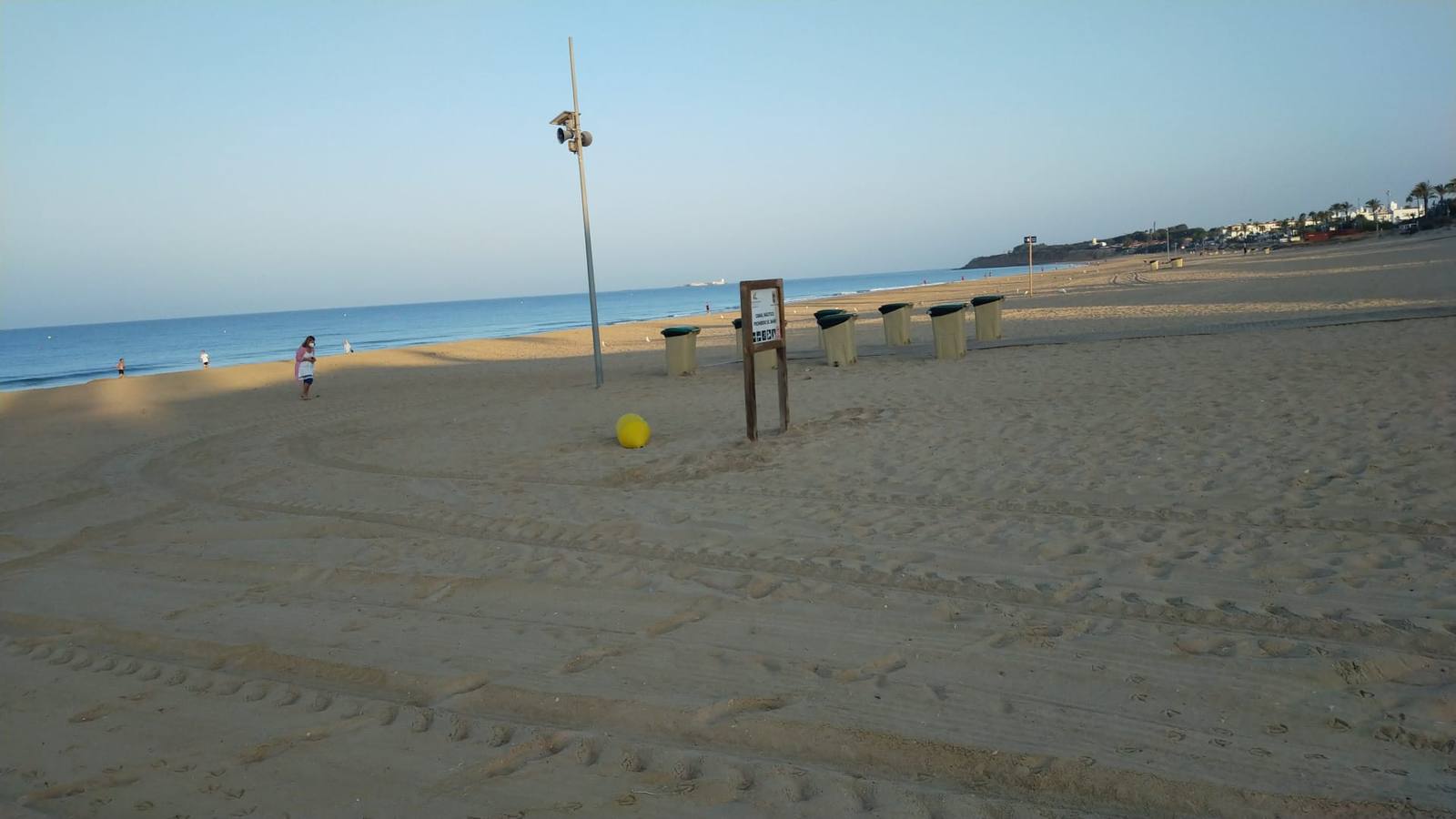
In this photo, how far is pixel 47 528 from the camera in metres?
7.79

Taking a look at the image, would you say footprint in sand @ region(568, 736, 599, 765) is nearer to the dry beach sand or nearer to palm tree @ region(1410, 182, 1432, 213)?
the dry beach sand

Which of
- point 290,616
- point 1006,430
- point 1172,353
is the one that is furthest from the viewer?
point 1172,353

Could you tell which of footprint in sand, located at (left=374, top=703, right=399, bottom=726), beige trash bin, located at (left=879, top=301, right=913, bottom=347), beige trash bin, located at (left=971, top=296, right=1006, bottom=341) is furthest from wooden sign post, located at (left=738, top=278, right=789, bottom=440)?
beige trash bin, located at (left=971, top=296, right=1006, bottom=341)

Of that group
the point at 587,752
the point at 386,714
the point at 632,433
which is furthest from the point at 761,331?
the point at 587,752

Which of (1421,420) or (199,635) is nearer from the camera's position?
(199,635)

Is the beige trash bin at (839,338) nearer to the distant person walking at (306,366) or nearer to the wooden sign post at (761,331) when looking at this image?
the wooden sign post at (761,331)

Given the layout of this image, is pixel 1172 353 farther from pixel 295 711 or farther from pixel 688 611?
pixel 295 711

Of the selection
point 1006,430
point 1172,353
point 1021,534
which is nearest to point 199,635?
point 1021,534

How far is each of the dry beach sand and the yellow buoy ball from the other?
0.22m

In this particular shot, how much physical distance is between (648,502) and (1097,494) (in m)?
3.42

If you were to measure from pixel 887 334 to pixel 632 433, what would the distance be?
10.2 metres

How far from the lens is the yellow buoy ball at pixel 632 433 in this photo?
31.2 feet

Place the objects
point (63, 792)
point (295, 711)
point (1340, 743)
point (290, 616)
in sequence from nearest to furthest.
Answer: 1. point (1340, 743)
2. point (63, 792)
3. point (295, 711)
4. point (290, 616)

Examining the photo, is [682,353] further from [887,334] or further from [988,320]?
[988,320]
